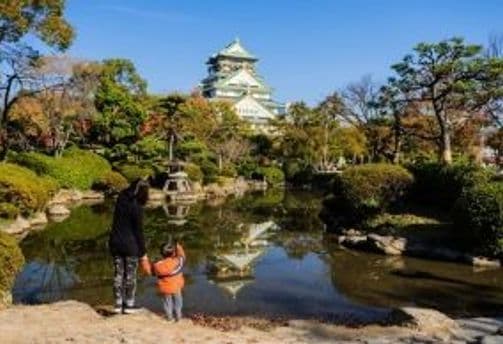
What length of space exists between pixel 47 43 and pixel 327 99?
29.4 meters

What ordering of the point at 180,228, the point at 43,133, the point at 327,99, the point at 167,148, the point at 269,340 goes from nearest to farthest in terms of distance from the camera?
1. the point at 269,340
2. the point at 180,228
3. the point at 43,133
4. the point at 167,148
5. the point at 327,99

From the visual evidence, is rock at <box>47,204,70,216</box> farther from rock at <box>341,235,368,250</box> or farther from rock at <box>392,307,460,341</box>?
rock at <box>392,307,460,341</box>

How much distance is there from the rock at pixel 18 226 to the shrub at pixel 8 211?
0.77 ft

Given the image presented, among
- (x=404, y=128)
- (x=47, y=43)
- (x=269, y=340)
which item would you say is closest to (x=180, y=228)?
(x=47, y=43)

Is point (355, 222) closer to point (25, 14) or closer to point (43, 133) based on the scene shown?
point (25, 14)

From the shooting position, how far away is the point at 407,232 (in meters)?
18.0

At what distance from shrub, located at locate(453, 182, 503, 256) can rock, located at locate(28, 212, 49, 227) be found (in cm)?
1377

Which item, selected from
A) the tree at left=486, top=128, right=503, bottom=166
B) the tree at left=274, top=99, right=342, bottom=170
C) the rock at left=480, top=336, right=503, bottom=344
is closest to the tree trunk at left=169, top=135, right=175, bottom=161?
the tree at left=274, top=99, right=342, bottom=170

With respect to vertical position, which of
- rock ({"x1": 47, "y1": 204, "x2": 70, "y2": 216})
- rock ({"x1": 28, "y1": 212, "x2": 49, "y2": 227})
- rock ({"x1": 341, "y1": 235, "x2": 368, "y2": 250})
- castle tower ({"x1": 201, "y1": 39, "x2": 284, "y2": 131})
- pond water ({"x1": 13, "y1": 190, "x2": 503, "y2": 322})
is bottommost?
pond water ({"x1": 13, "y1": 190, "x2": 503, "y2": 322})

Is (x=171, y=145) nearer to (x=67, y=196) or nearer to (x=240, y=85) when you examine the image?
(x=67, y=196)

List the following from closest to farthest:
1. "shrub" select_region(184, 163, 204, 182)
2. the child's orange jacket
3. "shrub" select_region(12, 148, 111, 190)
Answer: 1. the child's orange jacket
2. "shrub" select_region(12, 148, 111, 190)
3. "shrub" select_region(184, 163, 204, 182)

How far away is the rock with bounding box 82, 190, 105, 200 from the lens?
34.7 m

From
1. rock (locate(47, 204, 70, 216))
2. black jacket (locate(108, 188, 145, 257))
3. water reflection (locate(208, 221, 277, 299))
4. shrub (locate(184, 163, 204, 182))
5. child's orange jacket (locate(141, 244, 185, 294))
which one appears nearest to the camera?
black jacket (locate(108, 188, 145, 257))

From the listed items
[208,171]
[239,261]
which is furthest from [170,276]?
[208,171]
